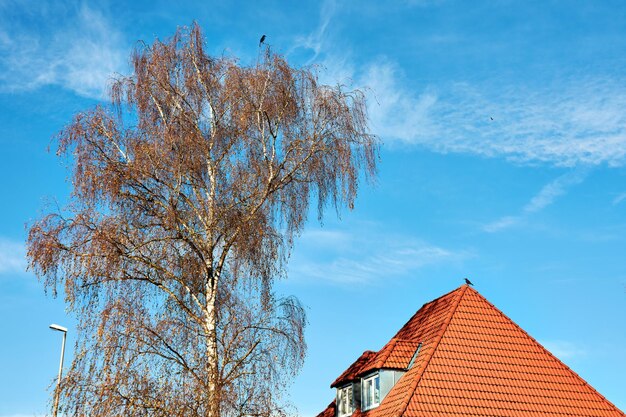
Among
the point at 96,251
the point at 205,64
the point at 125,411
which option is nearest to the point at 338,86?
the point at 205,64

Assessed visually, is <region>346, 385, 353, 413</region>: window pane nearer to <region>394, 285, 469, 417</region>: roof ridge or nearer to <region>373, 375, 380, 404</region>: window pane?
<region>373, 375, 380, 404</region>: window pane

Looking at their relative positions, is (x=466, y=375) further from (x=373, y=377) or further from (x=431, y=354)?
(x=373, y=377)

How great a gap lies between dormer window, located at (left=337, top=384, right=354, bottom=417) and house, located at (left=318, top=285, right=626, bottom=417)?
40 millimetres

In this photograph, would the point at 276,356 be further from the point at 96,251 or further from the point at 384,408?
the point at 384,408

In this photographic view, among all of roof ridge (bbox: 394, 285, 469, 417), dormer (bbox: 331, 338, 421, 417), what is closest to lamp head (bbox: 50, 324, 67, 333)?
dormer (bbox: 331, 338, 421, 417)

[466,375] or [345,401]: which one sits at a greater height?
[466,375]

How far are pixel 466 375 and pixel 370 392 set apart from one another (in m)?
4.00

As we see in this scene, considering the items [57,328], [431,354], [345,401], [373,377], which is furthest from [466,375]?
[57,328]

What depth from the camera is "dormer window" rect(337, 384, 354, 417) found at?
3067 cm

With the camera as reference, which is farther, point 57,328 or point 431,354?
point 57,328

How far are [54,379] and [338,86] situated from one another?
1308 cm

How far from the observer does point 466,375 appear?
1061 inches

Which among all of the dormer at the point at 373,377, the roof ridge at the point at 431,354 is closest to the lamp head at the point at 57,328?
the dormer at the point at 373,377

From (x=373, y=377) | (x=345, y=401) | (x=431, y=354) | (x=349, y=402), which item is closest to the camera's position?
(x=431, y=354)
